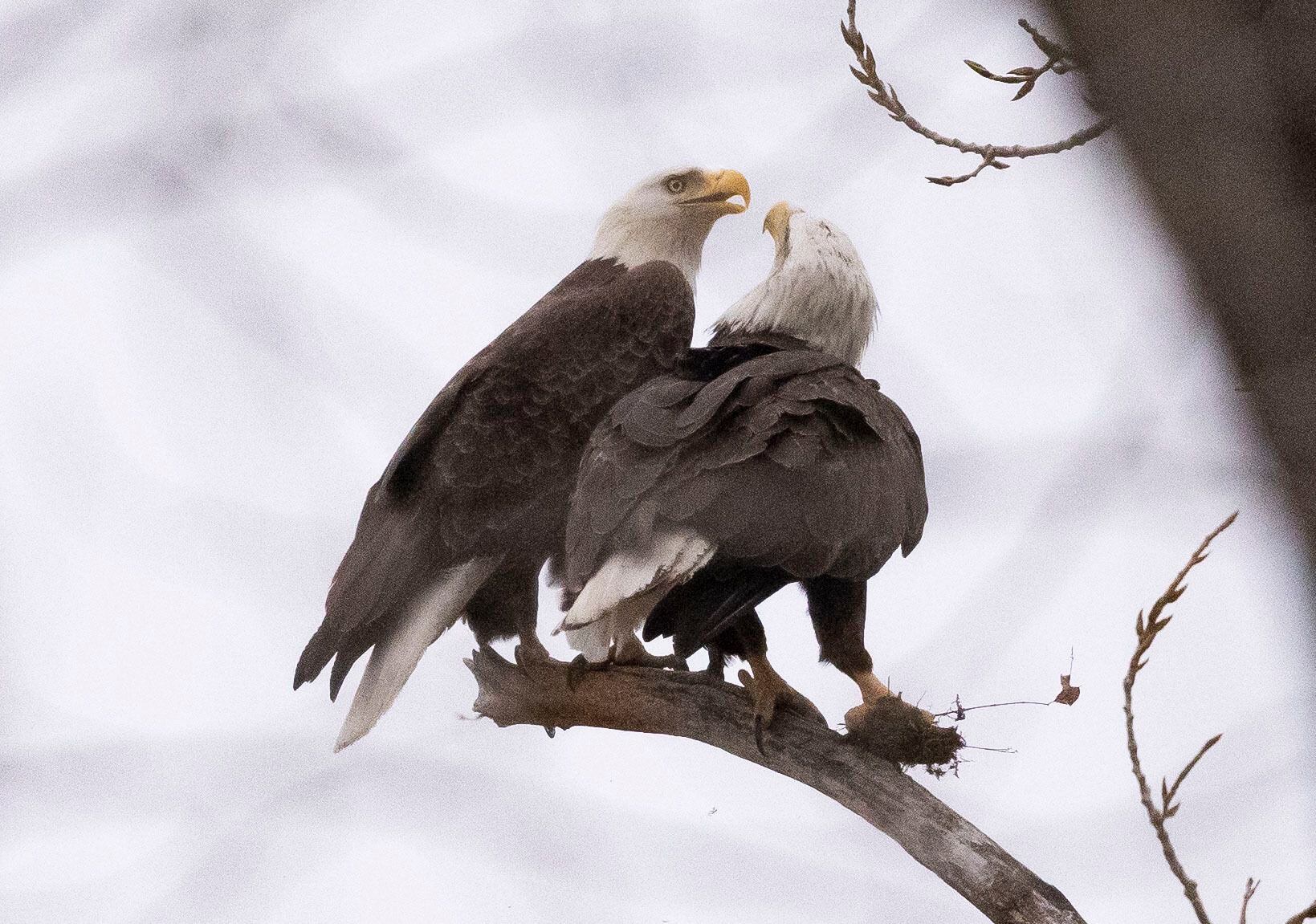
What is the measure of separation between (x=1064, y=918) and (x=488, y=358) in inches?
104

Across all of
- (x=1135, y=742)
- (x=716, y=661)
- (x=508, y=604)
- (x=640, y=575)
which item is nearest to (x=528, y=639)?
(x=508, y=604)

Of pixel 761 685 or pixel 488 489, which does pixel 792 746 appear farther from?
pixel 488 489

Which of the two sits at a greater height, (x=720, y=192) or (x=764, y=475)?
(x=720, y=192)

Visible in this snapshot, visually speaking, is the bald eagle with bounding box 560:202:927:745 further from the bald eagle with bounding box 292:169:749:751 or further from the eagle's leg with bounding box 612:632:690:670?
the bald eagle with bounding box 292:169:749:751

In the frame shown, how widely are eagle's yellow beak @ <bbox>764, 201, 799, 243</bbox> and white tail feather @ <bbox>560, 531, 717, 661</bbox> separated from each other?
1.62 metres

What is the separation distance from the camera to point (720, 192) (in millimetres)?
5148

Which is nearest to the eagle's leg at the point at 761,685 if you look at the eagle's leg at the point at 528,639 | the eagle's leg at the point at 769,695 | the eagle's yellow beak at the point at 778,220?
the eagle's leg at the point at 769,695

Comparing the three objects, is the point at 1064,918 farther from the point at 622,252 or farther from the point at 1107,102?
the point at 622,252

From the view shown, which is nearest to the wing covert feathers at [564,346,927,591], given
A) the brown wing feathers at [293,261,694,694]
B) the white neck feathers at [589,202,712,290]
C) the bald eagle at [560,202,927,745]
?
the bald eagle at [560,202,927,745]

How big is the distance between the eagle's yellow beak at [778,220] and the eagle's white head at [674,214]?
0.39m

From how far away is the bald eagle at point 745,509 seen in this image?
329 centimetres

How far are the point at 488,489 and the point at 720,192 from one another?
1364mm

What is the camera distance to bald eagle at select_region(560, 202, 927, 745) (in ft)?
10.8

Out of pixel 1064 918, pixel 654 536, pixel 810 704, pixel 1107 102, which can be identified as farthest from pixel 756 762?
pixel 1107 102
